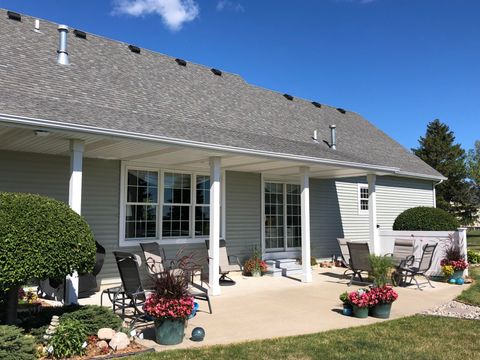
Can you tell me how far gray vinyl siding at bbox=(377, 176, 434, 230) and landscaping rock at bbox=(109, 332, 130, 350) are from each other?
12.5 metres

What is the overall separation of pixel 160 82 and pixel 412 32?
7930mm

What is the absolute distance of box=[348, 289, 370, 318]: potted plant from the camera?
644cm

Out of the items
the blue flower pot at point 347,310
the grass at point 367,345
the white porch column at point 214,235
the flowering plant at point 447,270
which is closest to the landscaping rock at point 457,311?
the grass at point 367,345

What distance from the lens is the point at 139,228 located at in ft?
32.0

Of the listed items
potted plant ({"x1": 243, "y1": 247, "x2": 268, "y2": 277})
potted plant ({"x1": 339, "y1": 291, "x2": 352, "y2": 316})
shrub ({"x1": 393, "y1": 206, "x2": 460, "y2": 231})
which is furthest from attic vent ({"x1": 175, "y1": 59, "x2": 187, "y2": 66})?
potted plant ({"x1": 339, "y1": 291, "x2": 352, "y2": 316})

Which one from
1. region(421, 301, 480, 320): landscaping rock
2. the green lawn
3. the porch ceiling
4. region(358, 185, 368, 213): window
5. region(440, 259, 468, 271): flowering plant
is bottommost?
the green lawn

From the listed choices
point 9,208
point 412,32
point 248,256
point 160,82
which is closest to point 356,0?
point 412,32

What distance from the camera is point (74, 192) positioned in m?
6.55

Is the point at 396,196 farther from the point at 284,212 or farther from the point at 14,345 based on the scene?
the point at 14,345

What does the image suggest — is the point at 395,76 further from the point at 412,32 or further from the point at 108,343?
the point at 108,343

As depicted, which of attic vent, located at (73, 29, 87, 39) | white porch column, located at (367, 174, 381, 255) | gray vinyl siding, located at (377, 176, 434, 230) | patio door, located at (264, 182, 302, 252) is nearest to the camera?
attic vent, located at (73, 29, 87, 39)

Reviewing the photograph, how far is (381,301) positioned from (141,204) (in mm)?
5744

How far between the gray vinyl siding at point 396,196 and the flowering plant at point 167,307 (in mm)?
11942

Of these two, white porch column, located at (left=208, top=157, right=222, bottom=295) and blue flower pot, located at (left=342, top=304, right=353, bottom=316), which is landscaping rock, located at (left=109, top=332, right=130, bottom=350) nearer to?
blue flower pot, located at (left=342, top=304, right=353, bottom=316)
